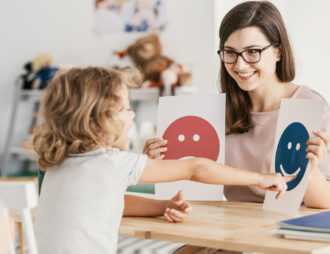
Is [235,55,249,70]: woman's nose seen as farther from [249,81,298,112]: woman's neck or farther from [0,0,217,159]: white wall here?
[0,0,217,159]: white wall

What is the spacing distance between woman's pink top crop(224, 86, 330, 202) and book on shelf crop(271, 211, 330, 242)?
428 mm

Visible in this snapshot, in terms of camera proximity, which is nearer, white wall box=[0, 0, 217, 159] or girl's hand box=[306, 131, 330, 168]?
girl's hand box=[306, 131, 330, 168]

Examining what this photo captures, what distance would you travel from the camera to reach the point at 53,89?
41.5 inches

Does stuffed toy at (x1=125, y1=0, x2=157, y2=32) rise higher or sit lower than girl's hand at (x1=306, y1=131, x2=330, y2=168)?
higher

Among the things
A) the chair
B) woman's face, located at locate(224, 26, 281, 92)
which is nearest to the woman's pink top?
woman's face, located at locate(224, 26, 281, 92)

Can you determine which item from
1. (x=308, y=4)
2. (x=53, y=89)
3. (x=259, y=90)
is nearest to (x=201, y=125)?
(x=259, y=90)

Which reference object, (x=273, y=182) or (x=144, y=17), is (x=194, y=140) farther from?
(x=144, y=17)

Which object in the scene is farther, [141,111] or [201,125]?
[141,111]

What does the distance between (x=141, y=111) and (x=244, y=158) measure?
244 cm

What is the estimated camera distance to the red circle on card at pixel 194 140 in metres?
1.33

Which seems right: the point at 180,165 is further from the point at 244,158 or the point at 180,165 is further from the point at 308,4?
the point at 308,4

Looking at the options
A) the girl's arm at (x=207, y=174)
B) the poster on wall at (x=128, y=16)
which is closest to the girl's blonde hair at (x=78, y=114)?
the girl's arm at (x=207, y=174)

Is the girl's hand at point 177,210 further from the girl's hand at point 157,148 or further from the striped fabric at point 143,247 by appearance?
the striped fabric at point 143,247

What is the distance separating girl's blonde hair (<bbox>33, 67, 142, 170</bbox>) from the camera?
1.02 metres
